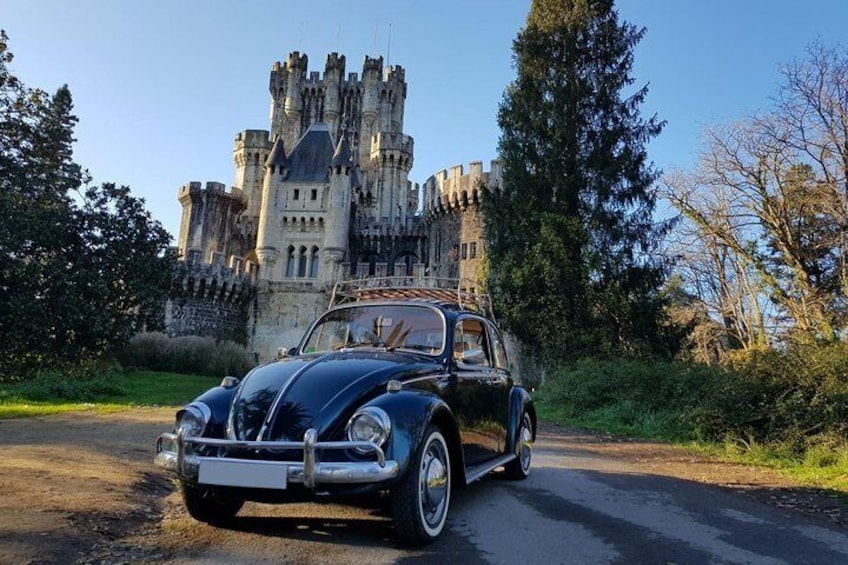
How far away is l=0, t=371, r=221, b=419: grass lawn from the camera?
566 inches

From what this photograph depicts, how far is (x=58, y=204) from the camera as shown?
25625mm

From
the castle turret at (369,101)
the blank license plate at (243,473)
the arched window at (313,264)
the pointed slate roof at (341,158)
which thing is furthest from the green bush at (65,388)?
the castle turret at (369,101)

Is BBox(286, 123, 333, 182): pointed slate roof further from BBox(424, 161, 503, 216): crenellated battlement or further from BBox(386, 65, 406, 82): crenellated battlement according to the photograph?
BBox(386, 65, 406, 82): crenellated battlement

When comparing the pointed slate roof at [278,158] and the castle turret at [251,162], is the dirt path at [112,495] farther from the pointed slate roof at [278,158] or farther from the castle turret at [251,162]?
the castle turret at [251,162]

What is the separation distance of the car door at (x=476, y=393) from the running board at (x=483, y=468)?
55 millimetres

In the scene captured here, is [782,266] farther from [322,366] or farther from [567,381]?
[322,366]

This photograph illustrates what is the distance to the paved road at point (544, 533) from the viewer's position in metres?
4.12

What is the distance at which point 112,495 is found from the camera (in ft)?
17.2

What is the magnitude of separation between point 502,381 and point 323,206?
41.1 m

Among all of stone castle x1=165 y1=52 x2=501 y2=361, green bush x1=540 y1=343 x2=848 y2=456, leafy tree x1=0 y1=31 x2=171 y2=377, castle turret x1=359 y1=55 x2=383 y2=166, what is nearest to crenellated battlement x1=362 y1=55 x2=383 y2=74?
castle turret x1=359 y1=55 x2=383 y2=166

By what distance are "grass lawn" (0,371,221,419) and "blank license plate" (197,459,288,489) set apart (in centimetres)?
1059

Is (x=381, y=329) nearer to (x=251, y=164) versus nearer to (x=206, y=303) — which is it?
(x=206, y=303)

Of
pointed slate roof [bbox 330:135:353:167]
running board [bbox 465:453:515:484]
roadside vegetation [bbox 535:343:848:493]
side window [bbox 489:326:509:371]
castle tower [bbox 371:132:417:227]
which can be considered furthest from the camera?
castle tower [bbox 371:132:417:227]

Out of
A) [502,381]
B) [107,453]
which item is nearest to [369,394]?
[502,381]
